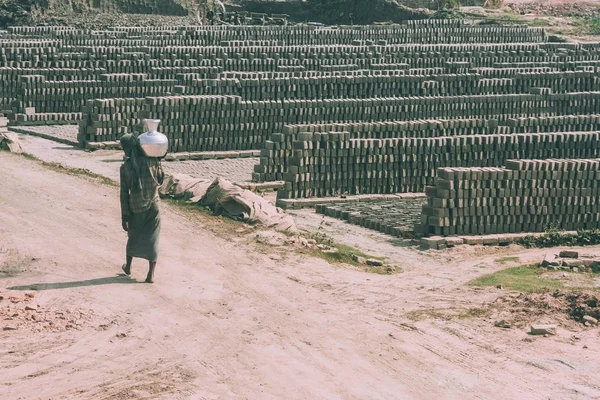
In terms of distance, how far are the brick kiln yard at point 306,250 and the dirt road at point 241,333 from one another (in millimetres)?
27

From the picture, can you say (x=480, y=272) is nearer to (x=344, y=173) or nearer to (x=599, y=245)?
(x=599, y=245)

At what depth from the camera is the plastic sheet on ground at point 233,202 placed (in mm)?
15617

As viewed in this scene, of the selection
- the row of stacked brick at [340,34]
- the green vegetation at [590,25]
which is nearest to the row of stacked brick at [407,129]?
the row of stacked brick at [340,34]

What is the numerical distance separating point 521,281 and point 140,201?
453cm

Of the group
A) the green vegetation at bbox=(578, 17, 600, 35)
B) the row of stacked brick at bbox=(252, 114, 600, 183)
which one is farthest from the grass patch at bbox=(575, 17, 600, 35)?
the row of stacked brick at bbox=(252, 114, 600, 183)

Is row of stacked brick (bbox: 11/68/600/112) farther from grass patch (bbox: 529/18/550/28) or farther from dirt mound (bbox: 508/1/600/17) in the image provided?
dirt mound (bbox: 508/1/600/17)

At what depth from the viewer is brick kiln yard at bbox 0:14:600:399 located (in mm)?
9961

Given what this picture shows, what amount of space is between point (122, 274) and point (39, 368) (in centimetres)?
278

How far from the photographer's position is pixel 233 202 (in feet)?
52.4

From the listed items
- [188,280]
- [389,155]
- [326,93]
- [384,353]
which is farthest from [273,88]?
[384,353]

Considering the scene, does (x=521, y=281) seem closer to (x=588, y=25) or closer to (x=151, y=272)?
(x=151, y=272)

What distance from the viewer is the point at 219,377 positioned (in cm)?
959

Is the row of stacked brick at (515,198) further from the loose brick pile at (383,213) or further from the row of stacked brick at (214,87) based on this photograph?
the row of stacked brick at (214,87)

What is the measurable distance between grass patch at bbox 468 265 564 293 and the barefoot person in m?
3.69
